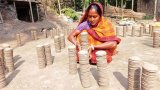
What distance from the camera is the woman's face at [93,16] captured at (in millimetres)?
4855

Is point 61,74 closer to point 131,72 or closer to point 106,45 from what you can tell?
point 106,45

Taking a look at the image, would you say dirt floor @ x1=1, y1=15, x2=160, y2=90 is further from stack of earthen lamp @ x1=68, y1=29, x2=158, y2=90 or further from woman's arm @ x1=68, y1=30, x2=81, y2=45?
woman's arm @ x1=68, y1=30, x2=81, y2=45

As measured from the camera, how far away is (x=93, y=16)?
492cm

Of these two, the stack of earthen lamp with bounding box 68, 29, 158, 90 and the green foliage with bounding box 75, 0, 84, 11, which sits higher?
the green foliage with bounding box 75, 0, 84, 11

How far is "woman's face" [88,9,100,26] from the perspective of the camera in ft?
15.9

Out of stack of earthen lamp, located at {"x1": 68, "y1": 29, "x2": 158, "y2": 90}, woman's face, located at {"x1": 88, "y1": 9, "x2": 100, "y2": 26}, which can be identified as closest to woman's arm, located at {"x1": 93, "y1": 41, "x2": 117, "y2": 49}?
woman's face, located at {"x1": 88, "y1": 9, "x2": 100, "y2": 26}

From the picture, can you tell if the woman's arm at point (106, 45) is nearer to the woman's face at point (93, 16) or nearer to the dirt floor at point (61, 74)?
the dirt floor at point (61, 74)

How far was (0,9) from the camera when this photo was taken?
17.9 metres

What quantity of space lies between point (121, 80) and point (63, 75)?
1.37 metres

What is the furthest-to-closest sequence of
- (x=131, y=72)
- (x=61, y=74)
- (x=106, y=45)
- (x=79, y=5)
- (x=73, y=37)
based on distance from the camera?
1. (x=79, y=5)
2. (x=73, y=37)
3. (x=106, y=45)
4. (x=61, y=74)
5. (x=131, y=72)

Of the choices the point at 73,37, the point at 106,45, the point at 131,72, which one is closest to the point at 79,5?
the point at 73,37

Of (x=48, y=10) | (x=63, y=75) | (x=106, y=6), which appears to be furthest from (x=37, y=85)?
(x=106, y=6)

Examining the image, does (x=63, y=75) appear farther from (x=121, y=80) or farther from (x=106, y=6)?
(x=106, y=6)

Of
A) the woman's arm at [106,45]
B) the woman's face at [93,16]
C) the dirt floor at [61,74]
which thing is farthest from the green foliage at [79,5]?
the woman's arm at [106,45]
